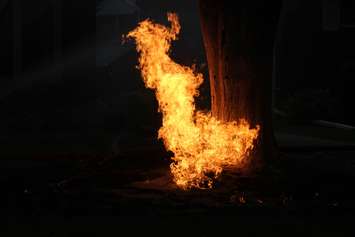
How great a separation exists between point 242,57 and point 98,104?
9.96 meters

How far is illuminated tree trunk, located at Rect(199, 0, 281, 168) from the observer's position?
38.4ft

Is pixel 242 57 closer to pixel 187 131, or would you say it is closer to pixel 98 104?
pixel 187 131

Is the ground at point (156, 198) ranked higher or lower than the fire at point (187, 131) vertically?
lower

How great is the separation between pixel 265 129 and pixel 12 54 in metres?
10.6

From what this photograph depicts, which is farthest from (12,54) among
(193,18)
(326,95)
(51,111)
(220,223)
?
(193,18)

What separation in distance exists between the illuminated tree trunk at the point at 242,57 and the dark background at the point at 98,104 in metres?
0.41

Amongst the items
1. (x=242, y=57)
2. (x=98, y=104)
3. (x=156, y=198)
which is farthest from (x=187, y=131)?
(x=98, y=104)

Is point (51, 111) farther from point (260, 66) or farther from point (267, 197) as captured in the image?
point (267, 197)

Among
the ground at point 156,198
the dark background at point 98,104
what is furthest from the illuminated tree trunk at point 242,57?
the ground at point 156,198

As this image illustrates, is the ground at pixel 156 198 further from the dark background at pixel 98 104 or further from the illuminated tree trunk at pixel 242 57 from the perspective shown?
→ the illuminated tree trunk at pixel 242 57

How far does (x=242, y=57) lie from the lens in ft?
38.8

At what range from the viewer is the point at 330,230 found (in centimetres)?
834

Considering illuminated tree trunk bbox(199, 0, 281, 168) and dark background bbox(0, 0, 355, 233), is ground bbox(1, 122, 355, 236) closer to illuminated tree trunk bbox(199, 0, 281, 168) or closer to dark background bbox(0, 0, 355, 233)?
dark background bbox(0, 0, 355, 233)

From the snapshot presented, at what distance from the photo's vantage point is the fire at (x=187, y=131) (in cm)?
1150
